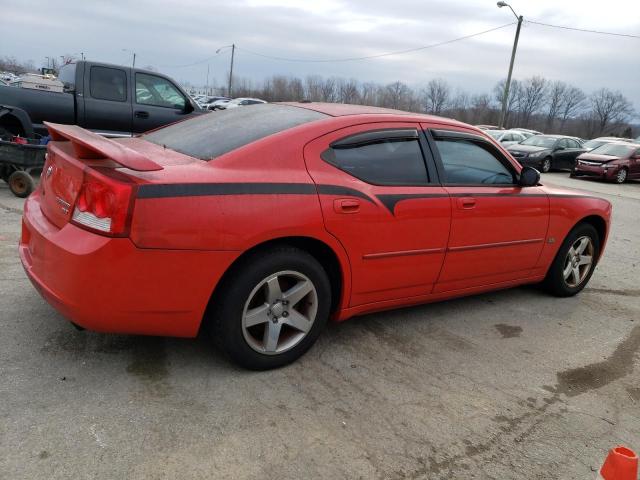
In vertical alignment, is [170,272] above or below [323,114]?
below

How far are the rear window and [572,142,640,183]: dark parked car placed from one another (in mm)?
18366

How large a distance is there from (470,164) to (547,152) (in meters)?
19.1

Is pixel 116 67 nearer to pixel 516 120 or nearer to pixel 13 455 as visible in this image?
pixel 13 455

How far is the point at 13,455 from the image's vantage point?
2.22 metres

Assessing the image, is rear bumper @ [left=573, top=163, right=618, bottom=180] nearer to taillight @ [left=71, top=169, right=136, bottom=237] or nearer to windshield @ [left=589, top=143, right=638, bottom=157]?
windshield @ [left=589, top=143, right=638, bottom=157]

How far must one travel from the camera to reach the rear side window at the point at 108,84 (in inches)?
346

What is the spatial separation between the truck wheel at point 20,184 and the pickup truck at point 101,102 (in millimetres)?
931

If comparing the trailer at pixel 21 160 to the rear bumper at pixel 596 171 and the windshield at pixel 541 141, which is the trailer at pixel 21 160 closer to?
the rear bumper at pixel 596 171

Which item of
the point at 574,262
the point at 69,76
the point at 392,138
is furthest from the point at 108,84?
the point at 574,262

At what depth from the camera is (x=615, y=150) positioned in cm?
2008

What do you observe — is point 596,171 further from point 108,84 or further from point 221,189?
point 221,189

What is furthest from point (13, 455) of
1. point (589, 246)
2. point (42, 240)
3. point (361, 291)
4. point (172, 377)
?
point (589, 246)

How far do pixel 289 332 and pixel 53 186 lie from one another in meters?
1.58

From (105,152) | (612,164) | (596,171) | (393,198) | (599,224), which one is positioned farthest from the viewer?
(596,171)
